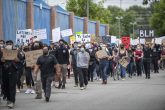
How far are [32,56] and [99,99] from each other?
2.81 metres

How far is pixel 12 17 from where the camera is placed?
29953 millimetres

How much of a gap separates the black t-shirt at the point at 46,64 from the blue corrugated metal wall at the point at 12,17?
1050 cm

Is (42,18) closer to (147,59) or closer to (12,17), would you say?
(12,17)

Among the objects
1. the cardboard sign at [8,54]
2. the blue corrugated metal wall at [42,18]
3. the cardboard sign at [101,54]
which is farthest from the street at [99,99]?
the blue corrugated metal wall at [42,18]

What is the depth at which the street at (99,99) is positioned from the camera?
16500 millimetres

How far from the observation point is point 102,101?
1816 centimetres

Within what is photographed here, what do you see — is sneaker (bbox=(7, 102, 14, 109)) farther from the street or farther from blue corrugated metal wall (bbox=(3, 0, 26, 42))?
blue corrugated metal wall (bbox=(3, 0, 26, 42))

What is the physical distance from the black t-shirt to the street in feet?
2.89

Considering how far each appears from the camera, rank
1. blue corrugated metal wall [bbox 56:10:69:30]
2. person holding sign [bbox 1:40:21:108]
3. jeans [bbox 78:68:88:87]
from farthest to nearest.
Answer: blue corrugated metal wall [bbox 56:10:69:30]
jeans [bbox 78:68:88:87]
person holding sign [bbox 1:40:21:108]

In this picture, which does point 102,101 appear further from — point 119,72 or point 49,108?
point 119,72

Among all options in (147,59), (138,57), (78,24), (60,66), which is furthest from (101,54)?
(78,24)

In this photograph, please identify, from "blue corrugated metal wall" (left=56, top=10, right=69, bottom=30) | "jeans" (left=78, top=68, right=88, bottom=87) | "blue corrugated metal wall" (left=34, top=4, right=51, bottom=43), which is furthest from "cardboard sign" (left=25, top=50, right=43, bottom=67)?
"blue corrugated metal wall" (left=56, top=10, right=69, bottom=30)

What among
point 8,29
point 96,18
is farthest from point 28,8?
point 96,18

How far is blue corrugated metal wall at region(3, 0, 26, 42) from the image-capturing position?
94.9 feet
